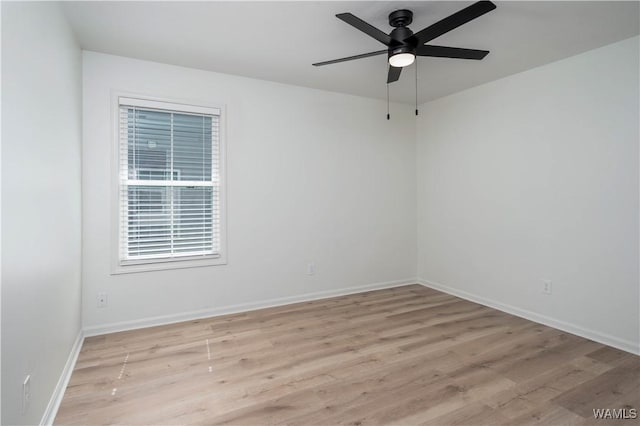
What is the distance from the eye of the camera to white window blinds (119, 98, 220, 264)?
322 cm

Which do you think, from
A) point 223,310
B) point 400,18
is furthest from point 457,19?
point 223,310

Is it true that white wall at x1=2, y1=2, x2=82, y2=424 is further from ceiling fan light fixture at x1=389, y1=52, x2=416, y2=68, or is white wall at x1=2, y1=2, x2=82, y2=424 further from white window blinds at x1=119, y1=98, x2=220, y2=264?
ceiling fan light fixture at x1=389, y1=52, x2=416, y2=68

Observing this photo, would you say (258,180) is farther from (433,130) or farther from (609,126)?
(609,126)

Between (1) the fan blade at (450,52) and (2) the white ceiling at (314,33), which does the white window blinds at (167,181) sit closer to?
(2) the white ceiling at (314,33)

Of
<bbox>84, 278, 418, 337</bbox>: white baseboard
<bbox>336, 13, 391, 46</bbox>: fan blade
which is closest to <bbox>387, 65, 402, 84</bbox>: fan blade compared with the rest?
<bbox>336, 13, 391, 46</bbox>: fan blade

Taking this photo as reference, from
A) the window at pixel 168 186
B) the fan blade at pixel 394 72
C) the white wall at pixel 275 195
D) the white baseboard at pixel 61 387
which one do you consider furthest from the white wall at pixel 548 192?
the white baseboard at pixel 61 387

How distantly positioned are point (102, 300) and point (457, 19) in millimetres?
3572

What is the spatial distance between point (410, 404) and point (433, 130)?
3574 millimetres

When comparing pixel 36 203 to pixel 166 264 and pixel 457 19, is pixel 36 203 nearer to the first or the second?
pixel 166 264

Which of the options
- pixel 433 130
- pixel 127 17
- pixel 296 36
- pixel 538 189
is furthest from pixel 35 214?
pixel 433 130

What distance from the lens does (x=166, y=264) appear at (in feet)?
11.0

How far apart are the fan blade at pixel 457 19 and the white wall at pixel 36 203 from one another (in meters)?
2.16

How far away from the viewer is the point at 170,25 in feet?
8.47

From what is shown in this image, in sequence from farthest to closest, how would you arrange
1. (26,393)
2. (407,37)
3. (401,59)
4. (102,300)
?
(102,300) → (401,59) → (407,37) → (26,393)
